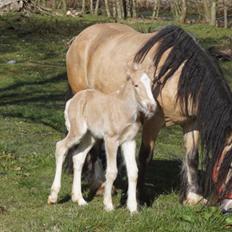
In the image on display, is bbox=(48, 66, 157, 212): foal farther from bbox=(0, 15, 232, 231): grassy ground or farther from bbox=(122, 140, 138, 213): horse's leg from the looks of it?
bbox=(0, 15, 232, 231): grassy ground

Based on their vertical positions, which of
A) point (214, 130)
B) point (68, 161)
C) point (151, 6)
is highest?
point (214, 130)

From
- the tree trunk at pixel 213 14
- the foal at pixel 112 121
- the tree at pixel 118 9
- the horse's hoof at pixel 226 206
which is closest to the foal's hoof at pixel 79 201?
the foal at pixel 112 121

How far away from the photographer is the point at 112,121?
6656mm

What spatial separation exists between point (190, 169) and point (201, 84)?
1.13 m

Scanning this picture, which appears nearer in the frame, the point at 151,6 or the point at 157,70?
the point at 157,70

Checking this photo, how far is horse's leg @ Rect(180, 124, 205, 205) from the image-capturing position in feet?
24.7

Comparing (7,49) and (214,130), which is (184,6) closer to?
(7,49)

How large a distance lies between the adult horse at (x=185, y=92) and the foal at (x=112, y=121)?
A: 25.1 inches

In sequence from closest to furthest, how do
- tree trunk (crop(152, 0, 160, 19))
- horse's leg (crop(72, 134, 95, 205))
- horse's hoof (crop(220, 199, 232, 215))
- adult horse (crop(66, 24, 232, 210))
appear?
horse's hoof (crop(220, 199, 232, 215))
adult horse (crop(66, 24, 232, 210))
horse's leg (crop(72, 134, 95, 205))
tree trunk (crop(152, 0, 160, 19))

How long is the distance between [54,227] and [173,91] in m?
2.12

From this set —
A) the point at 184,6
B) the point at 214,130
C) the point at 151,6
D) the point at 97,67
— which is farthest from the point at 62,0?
the point at 214,130

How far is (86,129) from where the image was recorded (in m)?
7.03

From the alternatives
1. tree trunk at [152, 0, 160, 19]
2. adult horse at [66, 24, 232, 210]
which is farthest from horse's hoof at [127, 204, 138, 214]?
tree trunk at [152, 0, 160, 19]

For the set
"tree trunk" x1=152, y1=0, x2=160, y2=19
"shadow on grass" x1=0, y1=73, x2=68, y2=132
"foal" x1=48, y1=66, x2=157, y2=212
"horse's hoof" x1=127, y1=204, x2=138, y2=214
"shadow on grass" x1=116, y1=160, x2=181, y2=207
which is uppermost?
"foal" x1=48, y1=66, x2=157, y2=212
